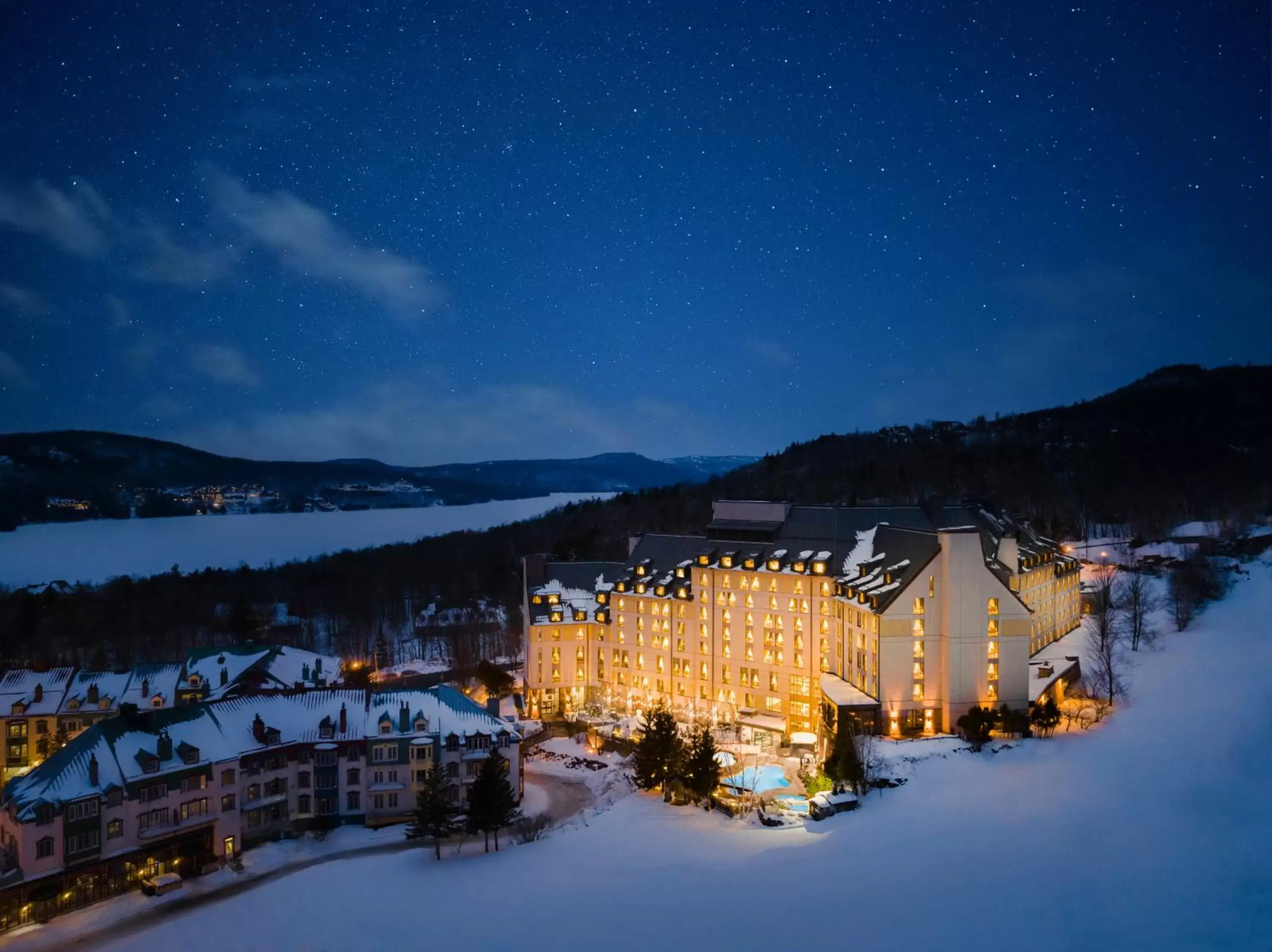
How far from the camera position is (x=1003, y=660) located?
4238 centimetres

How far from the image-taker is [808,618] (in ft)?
168

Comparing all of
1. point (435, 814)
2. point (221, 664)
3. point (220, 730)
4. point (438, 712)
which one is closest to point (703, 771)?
point (435, 814)

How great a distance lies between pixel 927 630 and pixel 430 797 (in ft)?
90.0

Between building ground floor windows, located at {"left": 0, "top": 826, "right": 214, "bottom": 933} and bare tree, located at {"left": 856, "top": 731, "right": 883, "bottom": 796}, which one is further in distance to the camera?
bare tree, located at {"left": 856, "top": 731, "right": 883, "bottom": 796}

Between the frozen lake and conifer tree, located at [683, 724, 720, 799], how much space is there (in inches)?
4010

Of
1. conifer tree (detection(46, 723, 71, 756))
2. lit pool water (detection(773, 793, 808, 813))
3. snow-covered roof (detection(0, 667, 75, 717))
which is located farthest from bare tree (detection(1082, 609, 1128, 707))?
snow-covered roof (detection(0, 667, 75, 717))

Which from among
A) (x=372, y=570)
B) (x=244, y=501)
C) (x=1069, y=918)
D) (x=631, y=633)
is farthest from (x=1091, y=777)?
(x=244, y=501)

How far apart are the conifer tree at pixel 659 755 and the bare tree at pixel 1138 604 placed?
106ft

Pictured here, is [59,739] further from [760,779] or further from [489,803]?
[760,779]

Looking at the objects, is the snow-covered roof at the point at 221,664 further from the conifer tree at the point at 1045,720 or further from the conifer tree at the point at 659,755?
the conifer tree at the point at 1045,720

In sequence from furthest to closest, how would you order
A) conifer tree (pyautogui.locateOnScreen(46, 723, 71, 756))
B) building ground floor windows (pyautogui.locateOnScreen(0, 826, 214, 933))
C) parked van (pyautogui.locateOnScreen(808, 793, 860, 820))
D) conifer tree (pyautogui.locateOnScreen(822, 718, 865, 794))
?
conifer tree (pyautogui.locateOnScreen(46, 723, 71, 756)) < conifer tree (pyautogui.locateOnScreen(822, 718, 865, 794)) < parked van (pyautogui.locateOnScreen(808, 793, 860, 820)) < building ground floor windows (pyautogui.locateOnScreen(0, 826, 214, 933))

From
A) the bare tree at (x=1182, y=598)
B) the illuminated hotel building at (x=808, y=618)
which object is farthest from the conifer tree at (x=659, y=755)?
the bare tree at (x=1182, y=598)

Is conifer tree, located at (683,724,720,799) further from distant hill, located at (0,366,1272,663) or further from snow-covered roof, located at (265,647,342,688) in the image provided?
distant hill, located at (0,366,1272,663)

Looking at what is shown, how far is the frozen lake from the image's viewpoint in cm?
11262
